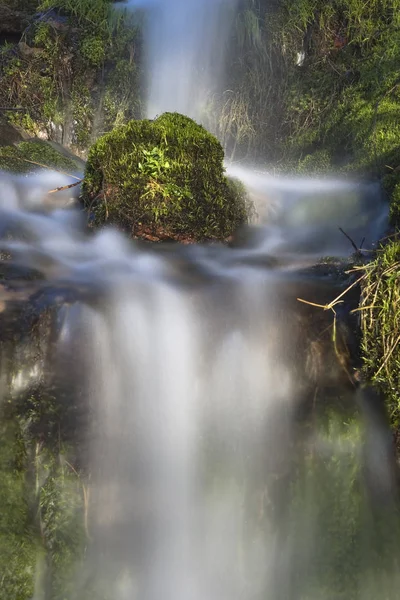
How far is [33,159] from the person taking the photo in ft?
22.4

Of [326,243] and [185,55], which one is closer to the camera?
[326,243]

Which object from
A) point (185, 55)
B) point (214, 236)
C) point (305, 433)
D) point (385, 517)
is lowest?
point (385, 517)

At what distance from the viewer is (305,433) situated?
3.49m

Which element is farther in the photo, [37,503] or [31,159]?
[31,159]

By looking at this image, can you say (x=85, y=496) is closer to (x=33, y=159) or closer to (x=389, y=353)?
(x=389, y=353)

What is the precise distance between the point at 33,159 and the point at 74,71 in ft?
8.44

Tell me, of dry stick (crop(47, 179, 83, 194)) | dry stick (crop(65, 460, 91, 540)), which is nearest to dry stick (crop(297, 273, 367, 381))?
dry stick (crop(65, 460, 91, 540))

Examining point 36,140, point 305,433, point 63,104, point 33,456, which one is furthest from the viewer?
point 63,104

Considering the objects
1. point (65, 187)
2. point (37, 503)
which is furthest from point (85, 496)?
point (65, 187)

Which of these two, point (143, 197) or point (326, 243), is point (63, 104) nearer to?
point (143, 197)

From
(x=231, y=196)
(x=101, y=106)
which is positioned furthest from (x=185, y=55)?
(x=231, y=196)

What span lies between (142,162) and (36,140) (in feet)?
10.3

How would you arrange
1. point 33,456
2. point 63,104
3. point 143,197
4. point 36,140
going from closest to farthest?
point 33,456, point 143,197, point 36,140, point 63,104

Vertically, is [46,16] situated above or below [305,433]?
above
